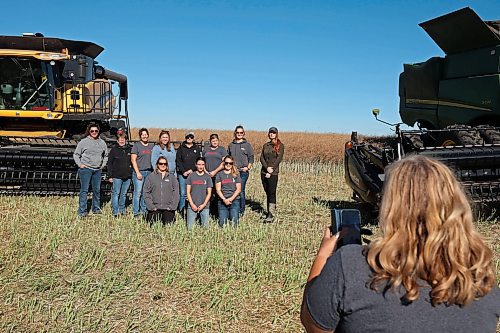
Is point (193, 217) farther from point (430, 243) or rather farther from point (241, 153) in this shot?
point (430, 243)

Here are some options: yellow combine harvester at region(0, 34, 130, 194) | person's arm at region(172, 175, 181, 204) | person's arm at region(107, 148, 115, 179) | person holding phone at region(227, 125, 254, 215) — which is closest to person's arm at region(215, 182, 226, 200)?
person's arm at region(172, 175, 181, 204)

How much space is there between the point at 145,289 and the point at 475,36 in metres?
8.55

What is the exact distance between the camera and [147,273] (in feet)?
18.6

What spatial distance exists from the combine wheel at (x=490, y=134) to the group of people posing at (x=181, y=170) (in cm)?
322

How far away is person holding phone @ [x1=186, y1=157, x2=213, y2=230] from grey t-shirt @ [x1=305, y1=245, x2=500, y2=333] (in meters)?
6.47

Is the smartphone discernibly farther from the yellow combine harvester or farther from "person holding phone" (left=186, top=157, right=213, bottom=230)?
the yellow combine harvester

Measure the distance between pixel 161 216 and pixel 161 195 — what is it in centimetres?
32

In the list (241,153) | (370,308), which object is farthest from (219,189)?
(370,308)

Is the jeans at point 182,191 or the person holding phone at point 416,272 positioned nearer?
the person holding phone at point 416,272

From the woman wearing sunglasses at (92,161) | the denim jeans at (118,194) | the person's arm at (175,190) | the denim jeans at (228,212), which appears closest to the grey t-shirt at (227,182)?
the denim jeans at (228,212)

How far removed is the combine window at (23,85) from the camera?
36.7ft

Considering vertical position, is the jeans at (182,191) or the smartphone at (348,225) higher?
the smartphone at (348,225)

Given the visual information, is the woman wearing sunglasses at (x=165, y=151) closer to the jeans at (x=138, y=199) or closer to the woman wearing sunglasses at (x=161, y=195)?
the jeans at (x=138, y=199)

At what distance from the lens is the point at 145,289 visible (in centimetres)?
518
